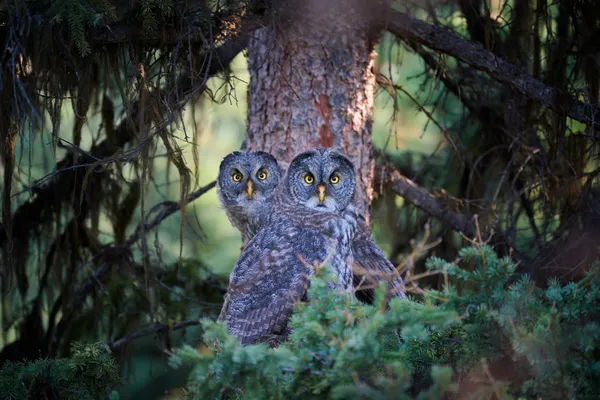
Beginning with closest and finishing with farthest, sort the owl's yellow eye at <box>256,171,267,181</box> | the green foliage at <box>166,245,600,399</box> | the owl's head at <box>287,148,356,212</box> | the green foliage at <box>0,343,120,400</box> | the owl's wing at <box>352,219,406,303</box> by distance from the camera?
the green foliage at <box>166,245,600,399</box> < the green foliage at <box>0,343,120,400</box> < the owl's wing at <box>352,219,406,303</box> < the owl's head at <box>287,148,356,212</box> < the owl's yellow eye at <box>256,171,267,181</box>

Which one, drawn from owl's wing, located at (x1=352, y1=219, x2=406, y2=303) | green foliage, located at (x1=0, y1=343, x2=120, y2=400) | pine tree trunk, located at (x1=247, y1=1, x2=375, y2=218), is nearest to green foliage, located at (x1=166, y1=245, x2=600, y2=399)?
green foliage, located at (x1=0, y1=343, x2=120, y2=400)

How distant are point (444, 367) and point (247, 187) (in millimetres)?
3119

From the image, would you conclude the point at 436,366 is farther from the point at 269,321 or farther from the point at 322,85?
the point at 322,85

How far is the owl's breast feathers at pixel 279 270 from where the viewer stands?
3.73 meters

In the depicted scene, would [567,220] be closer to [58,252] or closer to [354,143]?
[354,143]

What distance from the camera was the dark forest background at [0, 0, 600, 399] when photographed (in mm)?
3264

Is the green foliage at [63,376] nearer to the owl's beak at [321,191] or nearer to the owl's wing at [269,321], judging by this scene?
the owl's wing at [269,321]

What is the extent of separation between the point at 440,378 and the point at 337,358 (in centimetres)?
31

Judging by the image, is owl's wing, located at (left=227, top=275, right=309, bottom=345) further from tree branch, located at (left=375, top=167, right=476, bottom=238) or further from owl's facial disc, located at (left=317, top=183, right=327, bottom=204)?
tree branch, located at (left=375, top=167, right=476, bottom=238)

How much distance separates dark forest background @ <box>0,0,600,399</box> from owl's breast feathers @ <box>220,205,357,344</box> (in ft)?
1.11

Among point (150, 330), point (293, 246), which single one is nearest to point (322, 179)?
point (293, 246)

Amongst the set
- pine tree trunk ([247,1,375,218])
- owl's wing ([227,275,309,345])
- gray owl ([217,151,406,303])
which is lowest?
owl's wing ([227,275,309,345])

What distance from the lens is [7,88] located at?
10.2ft

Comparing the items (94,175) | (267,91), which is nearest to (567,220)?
(267,91)
